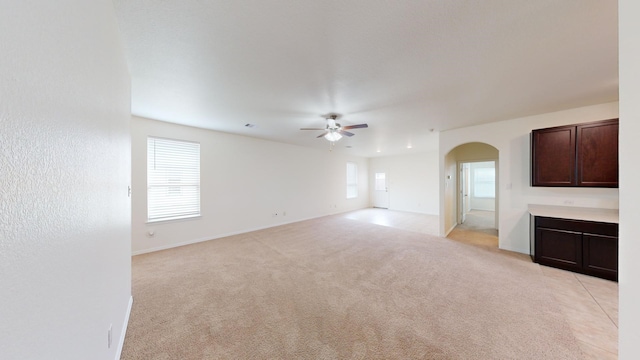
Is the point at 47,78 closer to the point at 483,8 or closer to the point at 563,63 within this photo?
the point at 483,8

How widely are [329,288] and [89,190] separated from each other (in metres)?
2.38

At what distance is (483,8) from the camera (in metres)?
1.47

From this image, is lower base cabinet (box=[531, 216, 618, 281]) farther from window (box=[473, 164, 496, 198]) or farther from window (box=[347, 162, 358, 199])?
window (box=[473, 164, 496, 198])

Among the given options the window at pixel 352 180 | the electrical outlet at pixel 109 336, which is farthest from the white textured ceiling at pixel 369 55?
the window at pixel 352 180

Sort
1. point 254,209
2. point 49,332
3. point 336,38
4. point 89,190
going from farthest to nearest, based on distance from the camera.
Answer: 1. point 254,209
2. point 336,38
3. point 89,190
4. point 49,332

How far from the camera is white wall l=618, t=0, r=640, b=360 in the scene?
2.33 feet

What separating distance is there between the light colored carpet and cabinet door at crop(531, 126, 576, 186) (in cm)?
141

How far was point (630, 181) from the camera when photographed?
74 cm

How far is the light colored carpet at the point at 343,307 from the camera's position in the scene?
5.58 ft

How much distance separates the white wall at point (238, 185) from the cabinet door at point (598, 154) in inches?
228

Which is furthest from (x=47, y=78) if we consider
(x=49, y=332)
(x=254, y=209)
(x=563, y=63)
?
(x=254, y=209)

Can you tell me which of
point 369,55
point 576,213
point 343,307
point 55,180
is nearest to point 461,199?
point 576,213

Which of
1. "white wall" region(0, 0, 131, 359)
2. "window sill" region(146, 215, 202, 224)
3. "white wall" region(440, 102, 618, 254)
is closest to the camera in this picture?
"white wall" region(0, 0, 131, 359)

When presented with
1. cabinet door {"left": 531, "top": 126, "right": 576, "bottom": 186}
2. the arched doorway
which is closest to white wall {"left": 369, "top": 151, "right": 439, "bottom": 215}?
the arched doorway
